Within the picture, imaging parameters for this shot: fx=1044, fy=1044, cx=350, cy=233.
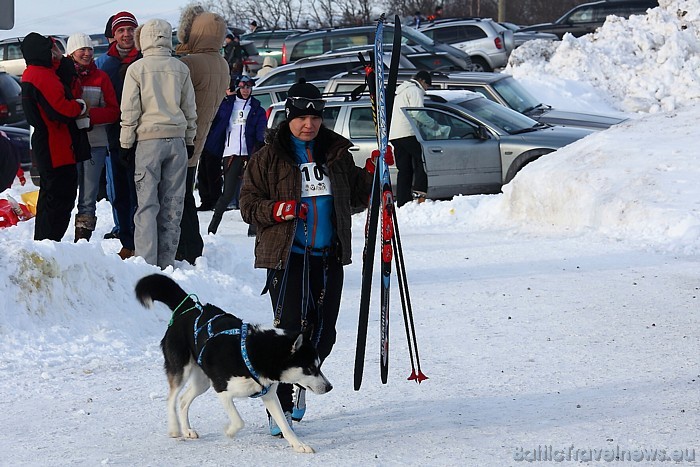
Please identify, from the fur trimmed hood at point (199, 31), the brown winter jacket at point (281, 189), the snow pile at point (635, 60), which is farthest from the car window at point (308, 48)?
the brown winter jacket at point (281, 189)

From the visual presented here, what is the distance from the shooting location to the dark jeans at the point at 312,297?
5309 mm

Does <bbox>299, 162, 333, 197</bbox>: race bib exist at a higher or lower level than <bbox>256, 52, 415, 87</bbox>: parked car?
lower

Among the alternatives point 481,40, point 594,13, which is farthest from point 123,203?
point 594,13

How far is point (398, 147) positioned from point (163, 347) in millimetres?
9040

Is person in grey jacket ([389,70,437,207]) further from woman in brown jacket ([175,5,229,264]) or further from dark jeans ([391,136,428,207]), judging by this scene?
woman in brown jacket ([175,5,229,264])

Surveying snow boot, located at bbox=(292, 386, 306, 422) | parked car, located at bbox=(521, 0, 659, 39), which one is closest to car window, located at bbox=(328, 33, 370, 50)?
parked car, located at bbox=(521, 0, 659, 39)

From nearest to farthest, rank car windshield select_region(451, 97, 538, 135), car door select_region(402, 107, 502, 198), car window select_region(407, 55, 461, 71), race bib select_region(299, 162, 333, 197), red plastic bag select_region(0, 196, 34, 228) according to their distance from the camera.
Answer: race bib select_region(299, 162, 333, 197) < red plastic bag select_region(0, 196, 34, 228) < car door select_region(402, 107, 502, 198) < car windshield select_region(451, 97, 538, 135) < car window select_region(407, 55, 461, 71)

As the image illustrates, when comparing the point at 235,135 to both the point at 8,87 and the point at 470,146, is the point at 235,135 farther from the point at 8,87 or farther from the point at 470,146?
the point at 8,87

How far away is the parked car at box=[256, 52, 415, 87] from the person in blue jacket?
8.83m

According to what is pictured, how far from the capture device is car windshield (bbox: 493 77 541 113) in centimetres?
1708

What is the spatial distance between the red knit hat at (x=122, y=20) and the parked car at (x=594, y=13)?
25.1 metres

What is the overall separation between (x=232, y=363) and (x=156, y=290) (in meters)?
0.78

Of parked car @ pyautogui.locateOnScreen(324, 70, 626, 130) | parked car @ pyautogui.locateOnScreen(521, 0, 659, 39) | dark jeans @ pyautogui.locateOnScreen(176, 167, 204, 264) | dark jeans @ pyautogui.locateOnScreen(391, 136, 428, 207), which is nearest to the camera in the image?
dark jeans @ pyautogui.locateOnScreen(176, 167, 204, 264)

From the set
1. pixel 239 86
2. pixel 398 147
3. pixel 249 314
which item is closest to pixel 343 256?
pixel 249 314
